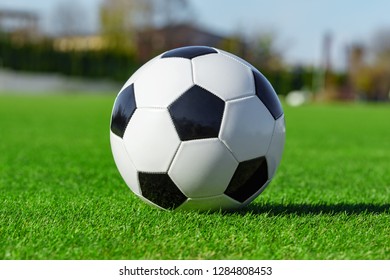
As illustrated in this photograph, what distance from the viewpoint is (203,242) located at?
9.48ft

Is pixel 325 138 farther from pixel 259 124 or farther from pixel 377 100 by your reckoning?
pixel 377 100

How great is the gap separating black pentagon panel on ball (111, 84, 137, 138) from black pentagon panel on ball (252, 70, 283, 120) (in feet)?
2.55

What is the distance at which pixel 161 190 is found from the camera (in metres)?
3.38

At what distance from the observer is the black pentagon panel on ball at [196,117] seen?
3.20 m

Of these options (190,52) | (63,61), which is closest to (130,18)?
Answer: (63,61)

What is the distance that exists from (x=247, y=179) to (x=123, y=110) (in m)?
0.88

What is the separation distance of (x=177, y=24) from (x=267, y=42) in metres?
11.3

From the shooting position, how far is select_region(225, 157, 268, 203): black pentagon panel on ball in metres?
3.35

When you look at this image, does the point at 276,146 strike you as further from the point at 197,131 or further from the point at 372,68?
the point at 372,68

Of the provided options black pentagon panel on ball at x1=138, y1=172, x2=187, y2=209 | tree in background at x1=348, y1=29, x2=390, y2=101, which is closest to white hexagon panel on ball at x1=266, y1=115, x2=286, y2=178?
black pentagon panel on ball at x1=138, y1=172, x2=187, y2=209

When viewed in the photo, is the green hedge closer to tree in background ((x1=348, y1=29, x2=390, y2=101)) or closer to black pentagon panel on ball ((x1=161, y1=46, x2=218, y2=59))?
tree in background ((x1=348, y1=29, x2=390, y2=101))

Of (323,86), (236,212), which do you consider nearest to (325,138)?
(236,212)

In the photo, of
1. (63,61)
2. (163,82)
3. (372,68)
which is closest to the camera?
(163,82)

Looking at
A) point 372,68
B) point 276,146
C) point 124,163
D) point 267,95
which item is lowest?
point 372,68
